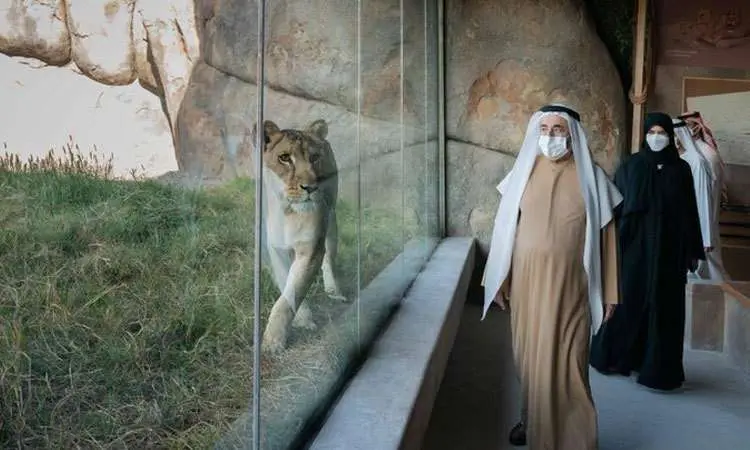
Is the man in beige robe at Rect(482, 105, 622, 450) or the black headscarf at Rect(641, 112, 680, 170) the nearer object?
the man in beige robe at Rect(482, 105, 622, 450)

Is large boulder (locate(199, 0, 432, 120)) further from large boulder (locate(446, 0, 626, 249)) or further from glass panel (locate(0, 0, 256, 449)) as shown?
large boulder (locate(446, 0, 626, 249))

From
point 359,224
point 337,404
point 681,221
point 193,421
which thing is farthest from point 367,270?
point 681,221

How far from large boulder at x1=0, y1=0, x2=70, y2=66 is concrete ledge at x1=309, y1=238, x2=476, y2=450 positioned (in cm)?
146

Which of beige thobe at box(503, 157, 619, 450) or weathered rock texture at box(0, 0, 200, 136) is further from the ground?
weathered rock texture at box(0, 0, 200, 136)

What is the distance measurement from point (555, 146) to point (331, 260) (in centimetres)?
139

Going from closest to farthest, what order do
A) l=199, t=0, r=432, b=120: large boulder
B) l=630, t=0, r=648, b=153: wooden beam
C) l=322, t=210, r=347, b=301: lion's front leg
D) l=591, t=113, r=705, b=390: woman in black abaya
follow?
l=199, t=0, r=432, b=120: large boulder → l=322, t=210, r=347, b=301: lion's front leg → l=591, t=113, r=705, b=390: woman in black abaya → l=630, t=0, r=648, b=153: wooden beam

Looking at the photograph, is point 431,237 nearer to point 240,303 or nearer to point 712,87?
point 712,87

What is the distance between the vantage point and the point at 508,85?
24.8 ft

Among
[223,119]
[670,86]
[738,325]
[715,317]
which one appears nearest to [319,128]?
[223,119]

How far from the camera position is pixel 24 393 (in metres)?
1.05

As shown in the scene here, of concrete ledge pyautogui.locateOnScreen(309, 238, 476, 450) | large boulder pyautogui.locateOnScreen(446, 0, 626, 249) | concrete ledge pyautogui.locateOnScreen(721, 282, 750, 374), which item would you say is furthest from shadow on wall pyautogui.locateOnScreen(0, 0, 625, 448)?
large boulder pyautogui.locateOnScreen(446, 0, 626, 249)

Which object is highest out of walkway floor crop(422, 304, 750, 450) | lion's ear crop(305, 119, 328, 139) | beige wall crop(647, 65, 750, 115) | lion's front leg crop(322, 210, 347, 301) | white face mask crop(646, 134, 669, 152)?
beige wall crop(647, 65, 750, 115)

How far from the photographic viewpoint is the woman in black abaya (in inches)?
192

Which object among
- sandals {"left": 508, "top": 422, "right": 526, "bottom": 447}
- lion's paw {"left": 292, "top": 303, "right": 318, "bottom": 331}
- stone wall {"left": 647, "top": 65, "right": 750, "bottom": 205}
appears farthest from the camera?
stone wall {"left": 647, "top": 65, "right": 750, "bottom": 205}
